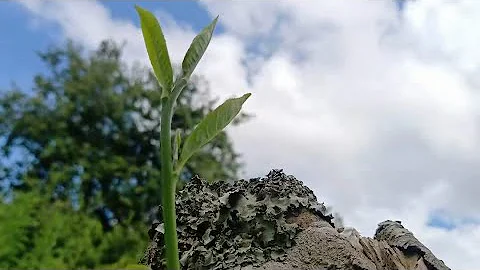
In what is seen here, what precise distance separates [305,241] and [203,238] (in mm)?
134

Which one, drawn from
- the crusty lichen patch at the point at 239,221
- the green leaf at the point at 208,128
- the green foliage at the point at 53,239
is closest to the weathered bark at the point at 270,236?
the crusty lichen patch at the point at 239,221

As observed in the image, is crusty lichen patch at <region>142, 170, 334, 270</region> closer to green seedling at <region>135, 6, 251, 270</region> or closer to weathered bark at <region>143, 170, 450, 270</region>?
weathered bark at <region>143, 170, 450, 270</region>

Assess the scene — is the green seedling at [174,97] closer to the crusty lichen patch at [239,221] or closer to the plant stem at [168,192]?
the plant stem at [168,192]

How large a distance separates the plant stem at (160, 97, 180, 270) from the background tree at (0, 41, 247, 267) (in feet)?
15.2

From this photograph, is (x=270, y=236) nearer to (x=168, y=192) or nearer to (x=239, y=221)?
(x=239, y=221)

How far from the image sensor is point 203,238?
3.06 ft

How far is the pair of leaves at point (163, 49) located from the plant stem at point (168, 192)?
22mm

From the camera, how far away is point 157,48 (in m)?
0.63

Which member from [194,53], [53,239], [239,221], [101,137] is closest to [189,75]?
[194,53]

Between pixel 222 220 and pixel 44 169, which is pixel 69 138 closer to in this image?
pixel 44 169

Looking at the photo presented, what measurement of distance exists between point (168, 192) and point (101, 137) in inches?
218

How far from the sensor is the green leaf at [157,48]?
619mm

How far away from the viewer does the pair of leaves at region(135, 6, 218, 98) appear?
62 cm

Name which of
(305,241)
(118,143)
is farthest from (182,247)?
(118,143)
